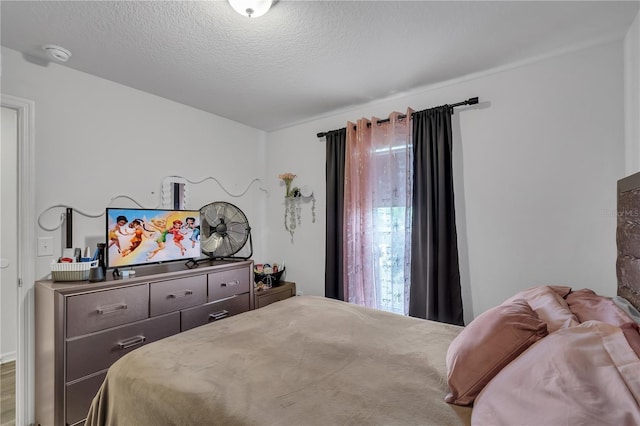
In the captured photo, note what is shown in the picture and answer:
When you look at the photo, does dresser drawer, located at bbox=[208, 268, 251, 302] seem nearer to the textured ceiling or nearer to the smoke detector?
the textured ceiling

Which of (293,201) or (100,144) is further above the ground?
(100,144)

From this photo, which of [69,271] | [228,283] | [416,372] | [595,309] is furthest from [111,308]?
[595,309]

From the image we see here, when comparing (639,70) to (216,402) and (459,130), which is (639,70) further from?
(216,402)

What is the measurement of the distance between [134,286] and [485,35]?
113 inches

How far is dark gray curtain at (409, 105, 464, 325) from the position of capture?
2.45 metres

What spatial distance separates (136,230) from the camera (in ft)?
7.64

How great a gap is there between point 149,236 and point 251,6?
5.97ft

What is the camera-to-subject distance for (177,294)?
2.35m

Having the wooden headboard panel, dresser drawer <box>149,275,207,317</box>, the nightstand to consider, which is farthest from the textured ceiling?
the nightstand

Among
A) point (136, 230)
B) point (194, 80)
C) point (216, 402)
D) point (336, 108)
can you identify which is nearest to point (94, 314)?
point (136, 230)

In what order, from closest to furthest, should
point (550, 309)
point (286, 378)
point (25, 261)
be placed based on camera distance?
point (286, 378), point (550, 309), point (25, 261)

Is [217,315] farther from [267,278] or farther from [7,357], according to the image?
[7,357]

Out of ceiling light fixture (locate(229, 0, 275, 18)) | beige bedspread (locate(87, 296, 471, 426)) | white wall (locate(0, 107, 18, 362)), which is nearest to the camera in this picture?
beige bedspread (locate(87, 296, 471, 426))

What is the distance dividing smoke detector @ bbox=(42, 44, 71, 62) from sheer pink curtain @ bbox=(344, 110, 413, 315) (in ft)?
7.50
